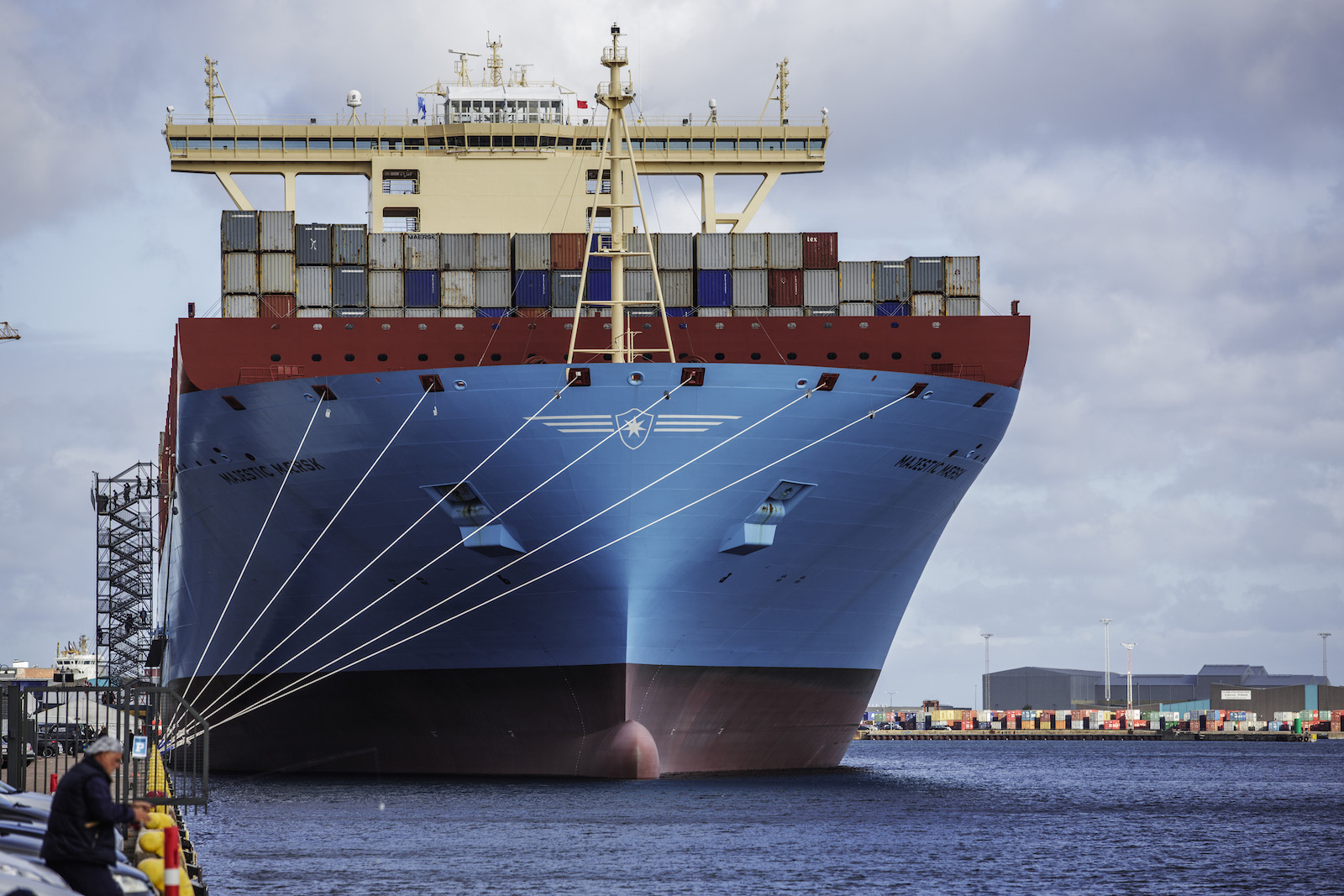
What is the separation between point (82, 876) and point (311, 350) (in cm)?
2111

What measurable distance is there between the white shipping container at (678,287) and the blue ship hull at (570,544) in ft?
19.0

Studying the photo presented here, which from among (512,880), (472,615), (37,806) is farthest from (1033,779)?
(37,806)

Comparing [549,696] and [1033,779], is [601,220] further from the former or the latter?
[1033,779]

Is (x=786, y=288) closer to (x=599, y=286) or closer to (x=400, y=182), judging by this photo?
(x=599, y=286)

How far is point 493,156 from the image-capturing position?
38.6m

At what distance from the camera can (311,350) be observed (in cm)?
3019

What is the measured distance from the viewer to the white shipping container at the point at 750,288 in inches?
1273

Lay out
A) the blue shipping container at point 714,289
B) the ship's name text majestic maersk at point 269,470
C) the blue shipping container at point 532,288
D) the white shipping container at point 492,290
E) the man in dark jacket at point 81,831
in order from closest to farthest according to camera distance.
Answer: the man in dark jacket at point 81,831 < the ship's name text majestic maersk at point 269,470 < the white shipping container at point 492,290 < the blue shipping container at point 532,288 < the blue shipping container at point 714,289

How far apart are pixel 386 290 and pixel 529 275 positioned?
2.91 metres

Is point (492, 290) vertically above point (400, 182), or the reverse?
point (400, 182)

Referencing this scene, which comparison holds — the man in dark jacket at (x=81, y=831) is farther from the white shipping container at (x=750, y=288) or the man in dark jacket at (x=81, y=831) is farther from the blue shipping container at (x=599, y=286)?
the white shipping container at (x=750, y=288)

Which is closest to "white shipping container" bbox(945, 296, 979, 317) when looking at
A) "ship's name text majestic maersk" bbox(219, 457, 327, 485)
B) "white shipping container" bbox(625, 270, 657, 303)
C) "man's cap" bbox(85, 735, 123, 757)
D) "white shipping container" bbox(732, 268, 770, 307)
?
"white shipping container" bbox(732, 268, 770, 307)

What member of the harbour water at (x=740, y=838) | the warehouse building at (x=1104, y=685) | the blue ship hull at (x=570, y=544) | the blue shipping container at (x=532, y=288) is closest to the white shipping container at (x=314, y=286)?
the blue ship hull at (x=570, y=544)

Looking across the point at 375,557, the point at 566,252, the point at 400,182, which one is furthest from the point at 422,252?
the point at 400,182
